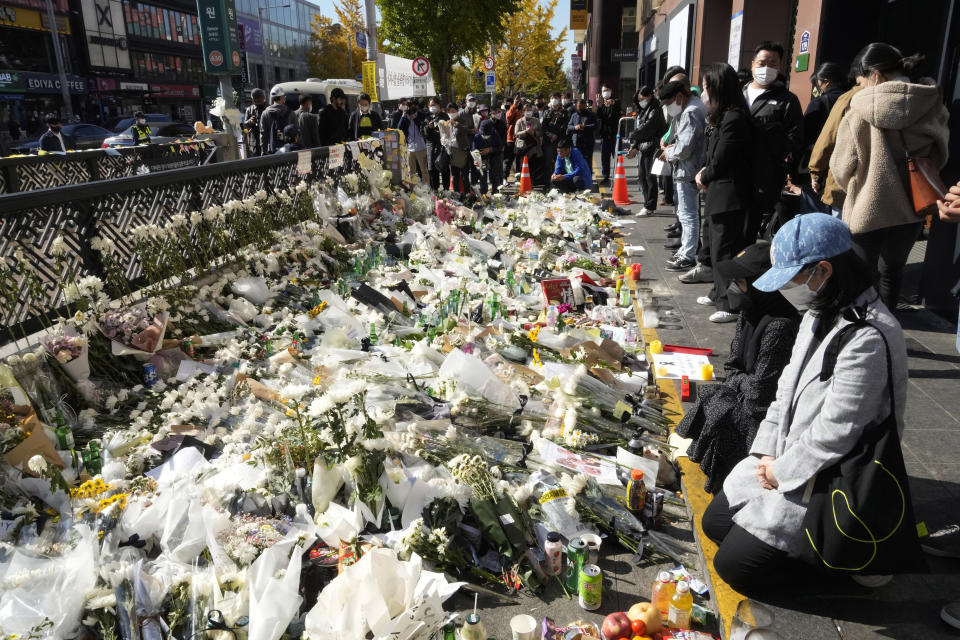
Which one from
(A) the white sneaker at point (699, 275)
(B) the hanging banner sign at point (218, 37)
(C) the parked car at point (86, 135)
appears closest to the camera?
(A) the white sneaker at point (699, 275)

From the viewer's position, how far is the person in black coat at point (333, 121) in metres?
11.1

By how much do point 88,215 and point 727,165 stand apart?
5192 mm

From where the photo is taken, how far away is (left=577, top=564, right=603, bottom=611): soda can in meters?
2.73

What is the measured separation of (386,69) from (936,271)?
37.3ft

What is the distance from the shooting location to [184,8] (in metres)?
47.4

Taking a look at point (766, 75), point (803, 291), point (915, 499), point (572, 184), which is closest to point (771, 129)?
point (766, 75)

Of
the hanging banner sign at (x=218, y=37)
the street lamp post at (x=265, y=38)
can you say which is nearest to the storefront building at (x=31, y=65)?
the street lamp post at (x=265, y=38)

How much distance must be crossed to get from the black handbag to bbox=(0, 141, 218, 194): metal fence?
7.94m

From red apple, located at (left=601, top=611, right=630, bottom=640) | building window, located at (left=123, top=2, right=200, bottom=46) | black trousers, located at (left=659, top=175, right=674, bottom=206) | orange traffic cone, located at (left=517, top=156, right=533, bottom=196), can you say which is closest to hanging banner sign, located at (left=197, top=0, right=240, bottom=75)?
orange traffic cone, located at (left=517, top=156, right=533, bottom=196)

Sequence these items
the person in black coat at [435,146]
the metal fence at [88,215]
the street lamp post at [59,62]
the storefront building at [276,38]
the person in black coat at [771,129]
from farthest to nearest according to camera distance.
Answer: the storefront building at [276,38] < the street lamp post at [59,62] < the person in black coat at [435,146] < the person in black coat at [771,129] < the metal fence at [88,215]

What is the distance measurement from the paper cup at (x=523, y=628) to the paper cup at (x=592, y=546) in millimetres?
492

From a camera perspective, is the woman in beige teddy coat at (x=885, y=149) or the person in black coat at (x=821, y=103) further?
the person in black coat at (x=821, y=103)

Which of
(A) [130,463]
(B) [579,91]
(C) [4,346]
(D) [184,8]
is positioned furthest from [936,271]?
(D) [184,8]

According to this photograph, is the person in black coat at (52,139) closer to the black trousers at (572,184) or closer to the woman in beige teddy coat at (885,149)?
the black trousers at (572,184)
